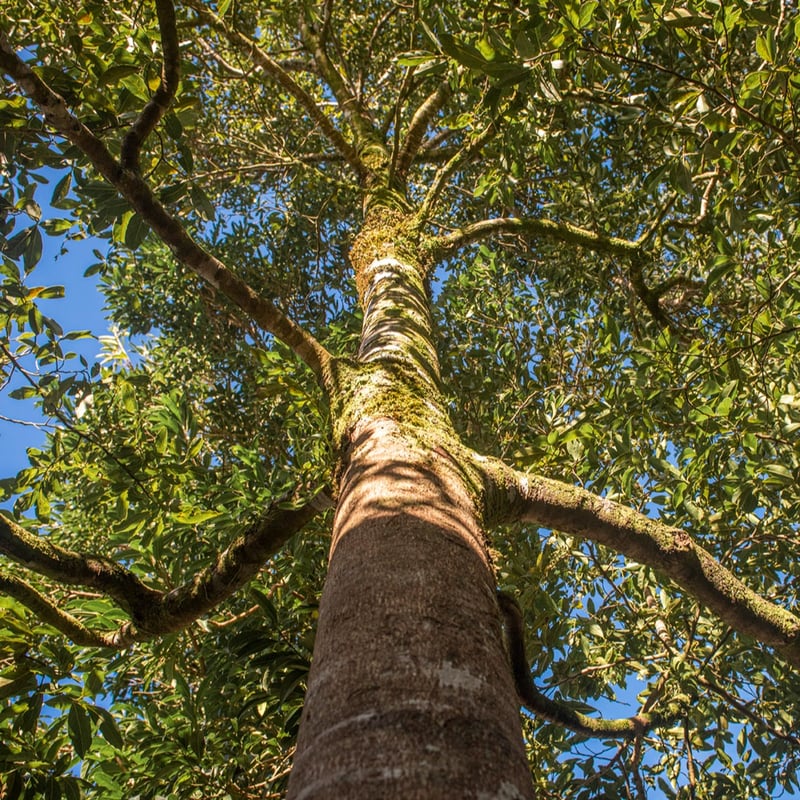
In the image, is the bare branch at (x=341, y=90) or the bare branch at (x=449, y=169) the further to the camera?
the bare branch at (x=341, y=90)

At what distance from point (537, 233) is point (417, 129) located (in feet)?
5.82

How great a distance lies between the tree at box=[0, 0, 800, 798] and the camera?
1411 mm

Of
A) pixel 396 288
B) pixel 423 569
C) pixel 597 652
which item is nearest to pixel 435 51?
pixel 396 288

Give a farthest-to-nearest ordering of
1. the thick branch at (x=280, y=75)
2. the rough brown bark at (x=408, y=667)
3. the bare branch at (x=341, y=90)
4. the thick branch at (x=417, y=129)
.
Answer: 1. the bare branch at (x=341, y=90)
2. the thick branch at (x=417, y=129)
3. the thick branch at (x=280, y=75)
4. the rough brown bark at (x=408, y=667)

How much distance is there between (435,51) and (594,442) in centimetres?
227

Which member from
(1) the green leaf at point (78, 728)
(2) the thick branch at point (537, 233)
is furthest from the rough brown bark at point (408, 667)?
(2) the thick branch at point (537, 233)

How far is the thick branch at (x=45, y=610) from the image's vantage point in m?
2.17

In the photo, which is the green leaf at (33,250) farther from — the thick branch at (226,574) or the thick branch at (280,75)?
the thick branch at (280,75)

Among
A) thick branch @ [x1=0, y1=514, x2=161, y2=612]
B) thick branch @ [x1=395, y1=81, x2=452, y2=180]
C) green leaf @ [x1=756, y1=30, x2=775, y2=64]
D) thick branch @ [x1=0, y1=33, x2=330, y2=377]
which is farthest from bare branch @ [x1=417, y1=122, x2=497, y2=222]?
thick branch @ [x1=0, y1=514, x2=161, y2=612]

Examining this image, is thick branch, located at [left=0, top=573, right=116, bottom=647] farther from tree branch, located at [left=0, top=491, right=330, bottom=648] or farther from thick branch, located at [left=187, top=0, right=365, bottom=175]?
thick branch, located at [left=187, top=0, right=365, bottom=175]

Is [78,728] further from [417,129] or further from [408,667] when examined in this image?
[417,129]

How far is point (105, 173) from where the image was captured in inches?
91.8

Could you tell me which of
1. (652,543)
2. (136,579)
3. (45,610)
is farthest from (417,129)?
(45,610)

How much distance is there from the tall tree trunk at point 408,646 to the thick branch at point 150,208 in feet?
2.92
